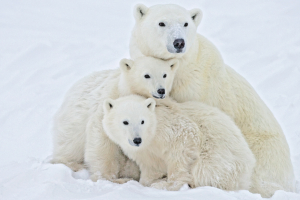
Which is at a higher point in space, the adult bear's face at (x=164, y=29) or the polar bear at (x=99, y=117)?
the adult bear's face at (x=164, y=29)

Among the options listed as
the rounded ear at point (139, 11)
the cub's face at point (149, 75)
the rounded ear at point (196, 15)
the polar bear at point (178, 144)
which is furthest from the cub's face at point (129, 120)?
the rounded ear at point (196, 15)

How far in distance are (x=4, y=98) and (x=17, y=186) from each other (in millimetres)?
5858

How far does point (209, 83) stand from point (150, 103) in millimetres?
1098

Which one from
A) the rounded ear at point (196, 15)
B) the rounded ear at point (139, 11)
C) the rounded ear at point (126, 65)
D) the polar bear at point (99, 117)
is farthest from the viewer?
the rounded ear at point (196, 15)

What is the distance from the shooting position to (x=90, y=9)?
15.8 m

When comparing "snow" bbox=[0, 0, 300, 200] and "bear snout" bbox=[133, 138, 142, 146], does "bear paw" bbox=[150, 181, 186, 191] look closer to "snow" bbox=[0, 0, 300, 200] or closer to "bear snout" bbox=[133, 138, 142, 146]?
"snow" bbox=[0, 0, 300, 200]

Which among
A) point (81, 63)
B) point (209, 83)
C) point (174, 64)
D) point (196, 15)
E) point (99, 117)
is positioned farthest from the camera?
point (81, 63)

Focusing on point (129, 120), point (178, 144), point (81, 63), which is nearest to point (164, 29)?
point (129, 120)

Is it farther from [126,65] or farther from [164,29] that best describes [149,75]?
[164,29]

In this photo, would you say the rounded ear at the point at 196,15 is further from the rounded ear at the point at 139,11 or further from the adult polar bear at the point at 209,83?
the rounded ear at the point at 139,11

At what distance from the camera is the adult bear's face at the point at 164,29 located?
5410 mm

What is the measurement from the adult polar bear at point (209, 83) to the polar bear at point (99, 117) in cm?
26

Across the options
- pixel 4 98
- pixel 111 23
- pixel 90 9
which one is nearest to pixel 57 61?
pixel 4 98

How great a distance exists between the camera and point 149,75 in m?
5.54
